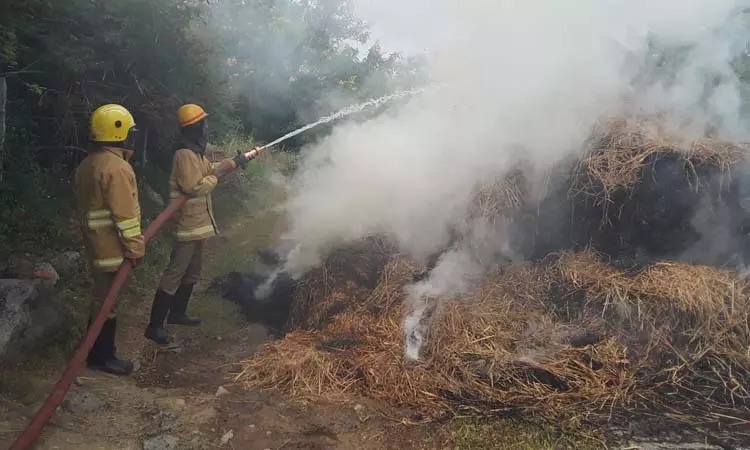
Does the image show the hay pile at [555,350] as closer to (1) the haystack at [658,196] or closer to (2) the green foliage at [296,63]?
(1) the haystack at [658,196]

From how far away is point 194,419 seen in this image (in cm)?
353

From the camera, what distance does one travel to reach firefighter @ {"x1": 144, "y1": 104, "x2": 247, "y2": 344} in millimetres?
4805

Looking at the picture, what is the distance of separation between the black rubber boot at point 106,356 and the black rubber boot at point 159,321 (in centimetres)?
57

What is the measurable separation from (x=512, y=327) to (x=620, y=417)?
1098 millimetres

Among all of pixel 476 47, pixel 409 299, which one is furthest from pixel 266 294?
pixel 476 47

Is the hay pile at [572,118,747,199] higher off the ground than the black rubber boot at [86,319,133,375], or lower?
higher

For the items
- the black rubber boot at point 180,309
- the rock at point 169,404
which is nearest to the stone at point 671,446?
the rock at point 169,404

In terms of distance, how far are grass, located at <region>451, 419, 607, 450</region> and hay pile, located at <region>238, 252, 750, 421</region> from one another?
0.16m

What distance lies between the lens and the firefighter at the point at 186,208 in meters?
4.80

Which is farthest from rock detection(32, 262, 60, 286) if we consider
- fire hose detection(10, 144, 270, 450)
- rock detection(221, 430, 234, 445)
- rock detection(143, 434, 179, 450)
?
rock detection(221, 430, 234, 445)

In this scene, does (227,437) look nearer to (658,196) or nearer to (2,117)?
(658,196)

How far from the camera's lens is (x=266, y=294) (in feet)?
19.0

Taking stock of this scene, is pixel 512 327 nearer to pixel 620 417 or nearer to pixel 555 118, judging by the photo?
pixel 620 417

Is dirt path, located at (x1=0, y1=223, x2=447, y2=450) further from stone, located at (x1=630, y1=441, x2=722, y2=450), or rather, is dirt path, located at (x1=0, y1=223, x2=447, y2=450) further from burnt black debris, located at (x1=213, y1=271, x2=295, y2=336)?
stone, located at (x1=630, y1=441, x2=722, y2=450)
